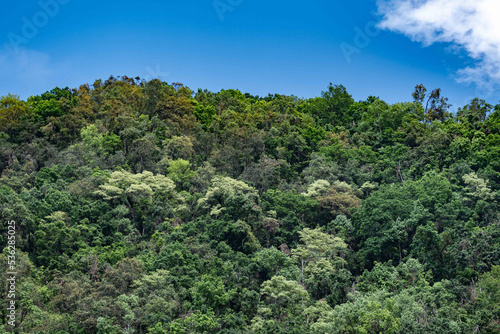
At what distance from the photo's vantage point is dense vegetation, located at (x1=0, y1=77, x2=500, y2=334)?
21.0 meters

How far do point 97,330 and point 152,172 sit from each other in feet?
38.5

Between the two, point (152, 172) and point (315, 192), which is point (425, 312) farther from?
point (152, 172)

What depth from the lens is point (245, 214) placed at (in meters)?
27.1

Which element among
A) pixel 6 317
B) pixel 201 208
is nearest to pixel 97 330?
pixel 6 317

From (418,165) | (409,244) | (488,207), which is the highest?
(418,165)

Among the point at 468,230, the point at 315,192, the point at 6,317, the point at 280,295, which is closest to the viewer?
the point at 6,317

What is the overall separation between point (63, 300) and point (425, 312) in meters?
13.1

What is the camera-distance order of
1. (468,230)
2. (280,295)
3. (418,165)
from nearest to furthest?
(280,295) → (468,230) → (418,165)

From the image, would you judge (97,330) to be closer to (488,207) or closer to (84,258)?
(84,258)

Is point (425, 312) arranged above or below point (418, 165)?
below

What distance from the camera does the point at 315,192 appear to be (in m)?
29.1

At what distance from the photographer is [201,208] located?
1094 inches

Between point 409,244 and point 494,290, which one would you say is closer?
point 494,290

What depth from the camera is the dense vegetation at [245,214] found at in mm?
20953
